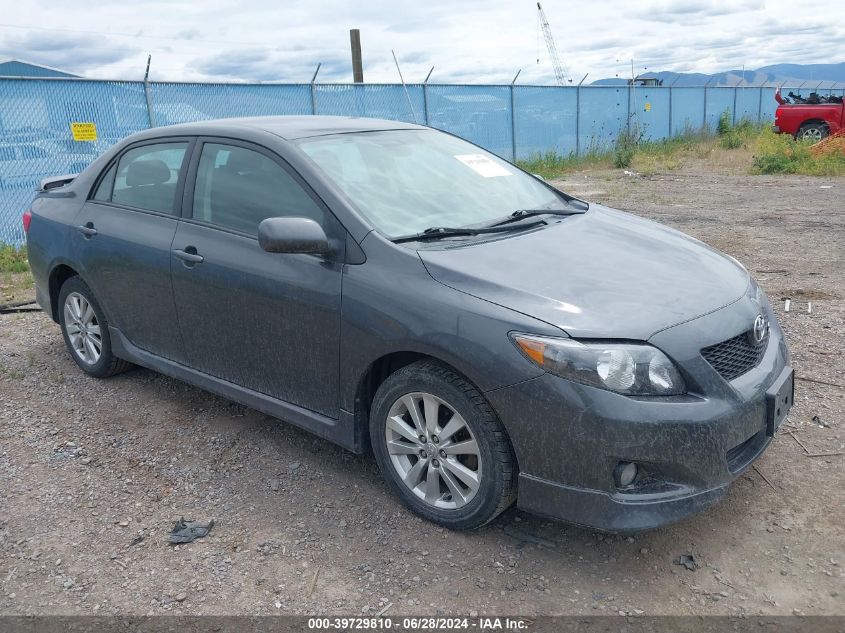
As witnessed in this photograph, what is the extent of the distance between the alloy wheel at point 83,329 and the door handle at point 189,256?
3.94ft

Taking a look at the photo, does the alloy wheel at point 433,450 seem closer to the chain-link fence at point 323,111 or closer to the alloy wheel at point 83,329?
the alloy wheel at point 83,329

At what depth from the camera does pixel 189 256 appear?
388 cm

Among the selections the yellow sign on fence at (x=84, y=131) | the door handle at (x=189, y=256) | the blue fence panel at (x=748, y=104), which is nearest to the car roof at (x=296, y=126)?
the door handle at (x=189, y=256)

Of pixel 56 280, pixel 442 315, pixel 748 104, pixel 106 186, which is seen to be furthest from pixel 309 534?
pixel 748 104

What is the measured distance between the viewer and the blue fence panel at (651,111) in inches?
967

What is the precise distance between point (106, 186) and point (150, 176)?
0.49 meters

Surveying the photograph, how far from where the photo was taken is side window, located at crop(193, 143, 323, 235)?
140 inches

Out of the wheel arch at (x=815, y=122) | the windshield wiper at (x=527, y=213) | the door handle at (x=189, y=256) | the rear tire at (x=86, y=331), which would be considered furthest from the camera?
the wheel arch at (x=815, y=122)

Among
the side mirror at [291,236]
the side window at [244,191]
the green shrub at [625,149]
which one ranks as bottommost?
the green shrub at [625,149]

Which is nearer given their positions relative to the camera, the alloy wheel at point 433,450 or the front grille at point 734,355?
the front grille at point 734,355

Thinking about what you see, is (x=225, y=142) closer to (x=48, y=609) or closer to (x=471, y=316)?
(x=471, y=316)

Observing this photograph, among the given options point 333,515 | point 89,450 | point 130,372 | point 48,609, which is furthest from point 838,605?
point 130,372

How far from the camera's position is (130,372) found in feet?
16.7

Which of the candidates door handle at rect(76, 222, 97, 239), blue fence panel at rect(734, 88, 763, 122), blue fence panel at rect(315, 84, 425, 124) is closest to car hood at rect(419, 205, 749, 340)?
door handle at rect(76, 222, 97, 239)
